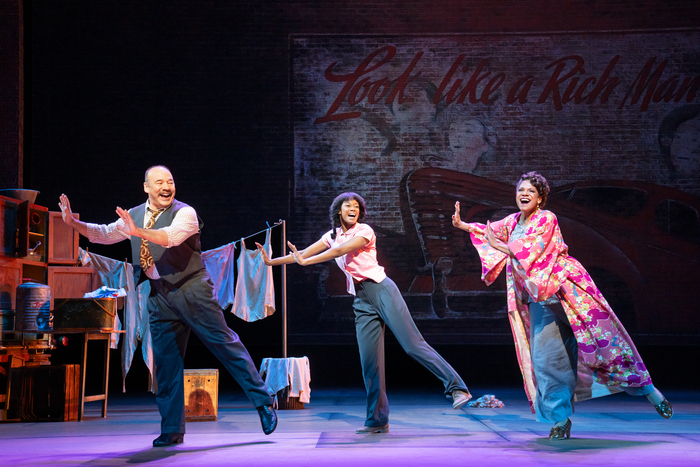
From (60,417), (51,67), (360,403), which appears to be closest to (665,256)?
(360,403)

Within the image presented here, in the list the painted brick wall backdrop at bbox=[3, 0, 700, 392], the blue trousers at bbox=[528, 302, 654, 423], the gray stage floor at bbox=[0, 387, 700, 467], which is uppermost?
the painted brick wall backdrop at bbox=[3, 0, 700, 392]

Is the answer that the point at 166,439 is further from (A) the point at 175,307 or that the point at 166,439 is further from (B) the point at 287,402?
(B) the point at 287,402

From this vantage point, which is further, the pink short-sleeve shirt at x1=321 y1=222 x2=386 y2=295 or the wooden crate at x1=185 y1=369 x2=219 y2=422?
the wooden crate at x1=185 y1=369 x2=219 y2=422

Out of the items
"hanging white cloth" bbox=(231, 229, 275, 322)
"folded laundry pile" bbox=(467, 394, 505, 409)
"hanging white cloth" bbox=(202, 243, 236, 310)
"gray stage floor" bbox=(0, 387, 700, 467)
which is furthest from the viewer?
"hanging white cloth" bbox=(202, 243, 236, 310)

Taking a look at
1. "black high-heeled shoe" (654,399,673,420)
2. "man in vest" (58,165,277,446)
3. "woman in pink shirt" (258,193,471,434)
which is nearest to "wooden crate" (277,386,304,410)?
"woman in pink shirt" (258,193,471,434)

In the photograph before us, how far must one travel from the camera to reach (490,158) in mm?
8422

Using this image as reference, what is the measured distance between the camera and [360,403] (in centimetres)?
609

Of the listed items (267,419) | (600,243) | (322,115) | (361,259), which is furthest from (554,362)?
(322,115)

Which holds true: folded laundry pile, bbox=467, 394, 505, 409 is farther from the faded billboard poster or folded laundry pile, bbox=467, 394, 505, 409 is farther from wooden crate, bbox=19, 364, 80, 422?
wooden crate, bbox=19, 364, 80, 422

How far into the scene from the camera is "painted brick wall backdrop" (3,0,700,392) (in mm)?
8352

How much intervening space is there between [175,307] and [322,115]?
18.0ft

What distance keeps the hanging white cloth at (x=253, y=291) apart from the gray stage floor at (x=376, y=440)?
1328 millimetres

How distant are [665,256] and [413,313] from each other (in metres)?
3.21

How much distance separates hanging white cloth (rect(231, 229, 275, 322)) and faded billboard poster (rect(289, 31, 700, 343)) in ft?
4.86
